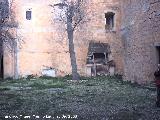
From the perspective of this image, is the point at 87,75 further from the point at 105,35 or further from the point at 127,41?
the point at 127,41

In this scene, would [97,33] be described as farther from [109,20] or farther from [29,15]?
[29,15]

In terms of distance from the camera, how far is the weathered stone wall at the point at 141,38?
704 inches

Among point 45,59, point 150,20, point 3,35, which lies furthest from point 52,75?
point 150,20

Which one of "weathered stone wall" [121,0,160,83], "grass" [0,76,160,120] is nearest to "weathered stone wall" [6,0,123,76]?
"weathered stone wall" [121,0,160,83]

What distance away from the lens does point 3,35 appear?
23016mm

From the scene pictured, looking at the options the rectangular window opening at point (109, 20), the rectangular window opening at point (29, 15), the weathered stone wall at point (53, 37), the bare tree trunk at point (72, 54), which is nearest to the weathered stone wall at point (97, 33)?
the weathered stone wall at point (53, 37)

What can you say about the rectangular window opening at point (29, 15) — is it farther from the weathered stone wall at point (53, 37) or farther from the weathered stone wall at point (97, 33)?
the weathered stone wall at point (97, 33)

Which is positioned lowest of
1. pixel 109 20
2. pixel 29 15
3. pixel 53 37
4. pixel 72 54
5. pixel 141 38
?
pixel 72 54

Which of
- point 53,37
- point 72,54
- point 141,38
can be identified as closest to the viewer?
point 141,38

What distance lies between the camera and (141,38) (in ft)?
63.6

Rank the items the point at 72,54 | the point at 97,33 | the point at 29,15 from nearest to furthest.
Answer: the point at 72,54
the point at 29,15
the point at 97,33

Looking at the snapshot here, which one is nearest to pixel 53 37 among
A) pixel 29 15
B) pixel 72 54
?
pixel 29 15

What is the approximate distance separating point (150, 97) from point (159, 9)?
554cm

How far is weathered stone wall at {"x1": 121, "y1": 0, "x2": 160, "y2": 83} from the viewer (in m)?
17.9
